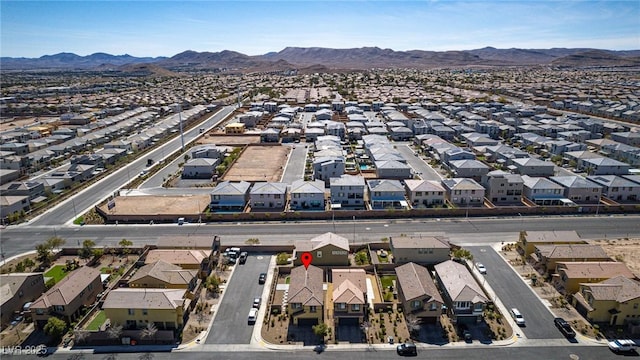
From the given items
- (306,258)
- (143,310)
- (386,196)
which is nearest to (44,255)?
(143,310)

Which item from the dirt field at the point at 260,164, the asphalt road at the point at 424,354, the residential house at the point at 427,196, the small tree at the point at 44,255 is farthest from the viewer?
the dirt field at the point at 260,164

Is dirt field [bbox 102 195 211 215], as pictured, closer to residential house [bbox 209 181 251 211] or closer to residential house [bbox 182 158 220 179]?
residential house [bbox 209 181 251 211]

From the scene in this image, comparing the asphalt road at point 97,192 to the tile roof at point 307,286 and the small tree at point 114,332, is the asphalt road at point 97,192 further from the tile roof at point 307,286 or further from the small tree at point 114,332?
the tile roof at point 307,286

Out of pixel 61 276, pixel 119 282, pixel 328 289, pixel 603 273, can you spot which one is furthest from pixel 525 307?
pixel 61 276

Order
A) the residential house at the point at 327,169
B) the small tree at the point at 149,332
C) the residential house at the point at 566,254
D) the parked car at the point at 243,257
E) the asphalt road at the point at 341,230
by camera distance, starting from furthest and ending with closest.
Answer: the residential house at the point at 327,169 < the asphalt road at the point at 341,230 < the parked car at the point at 243,257 < the residential house at the point at 566,254 < the small tree at the point at 149,332

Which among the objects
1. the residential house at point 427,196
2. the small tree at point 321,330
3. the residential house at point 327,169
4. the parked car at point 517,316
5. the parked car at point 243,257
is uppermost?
the residential house at point 327,169

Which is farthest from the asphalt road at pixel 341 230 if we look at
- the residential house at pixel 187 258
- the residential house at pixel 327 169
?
the residential house at pixel 327 169

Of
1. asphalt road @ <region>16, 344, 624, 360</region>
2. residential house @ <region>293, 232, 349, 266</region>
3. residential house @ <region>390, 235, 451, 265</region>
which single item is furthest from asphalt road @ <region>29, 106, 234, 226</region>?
residential house @ <region>390, 235, 451, 265</region>

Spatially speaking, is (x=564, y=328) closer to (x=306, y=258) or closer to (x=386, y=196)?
(x=306, y=258)
